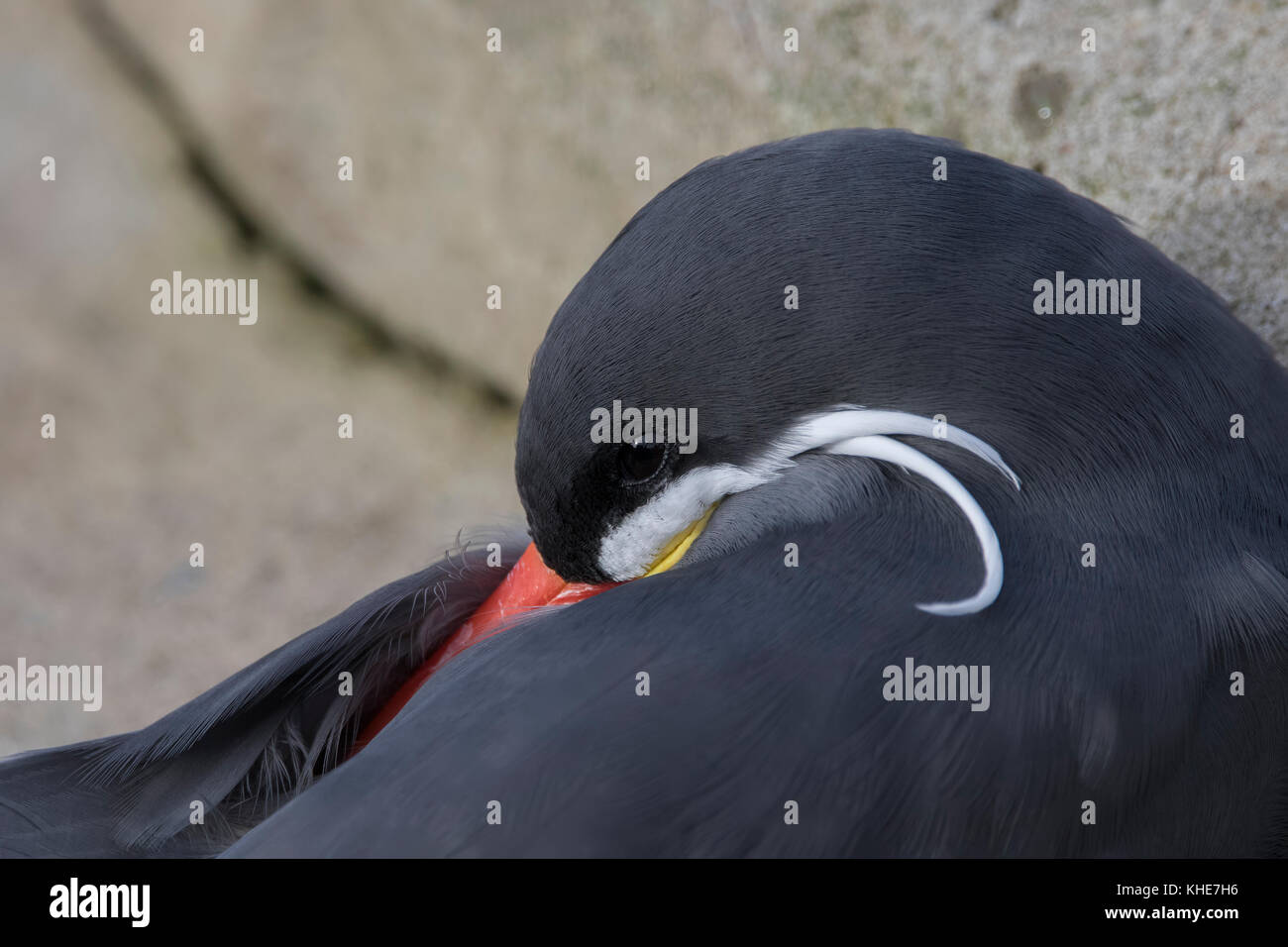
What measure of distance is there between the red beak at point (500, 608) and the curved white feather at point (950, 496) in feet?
1.55

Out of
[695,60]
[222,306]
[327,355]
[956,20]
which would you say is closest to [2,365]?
[222,306]

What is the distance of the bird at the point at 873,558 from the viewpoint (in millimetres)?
1437

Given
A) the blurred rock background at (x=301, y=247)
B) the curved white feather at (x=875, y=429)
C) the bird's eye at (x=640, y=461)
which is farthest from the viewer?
the blurred rock background at (x=301, y=247)

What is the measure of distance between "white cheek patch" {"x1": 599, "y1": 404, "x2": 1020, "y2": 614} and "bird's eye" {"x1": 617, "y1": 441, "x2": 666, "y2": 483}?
0.04 m

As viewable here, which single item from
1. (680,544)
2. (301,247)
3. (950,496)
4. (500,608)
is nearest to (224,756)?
(500,608)

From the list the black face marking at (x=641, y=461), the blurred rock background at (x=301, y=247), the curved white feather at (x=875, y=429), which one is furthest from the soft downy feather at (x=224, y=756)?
the blurred rock background at (x=301, y=247)

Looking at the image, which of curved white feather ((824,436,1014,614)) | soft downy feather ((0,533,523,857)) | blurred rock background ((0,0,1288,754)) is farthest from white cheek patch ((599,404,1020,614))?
blurred rock background ((0,0,1288,754))

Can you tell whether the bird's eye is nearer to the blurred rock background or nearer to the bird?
the bird

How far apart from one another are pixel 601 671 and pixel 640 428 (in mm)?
363

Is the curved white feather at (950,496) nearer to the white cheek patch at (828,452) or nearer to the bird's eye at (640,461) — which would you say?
the white cheek patch at (828,452)

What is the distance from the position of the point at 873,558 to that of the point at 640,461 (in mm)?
374

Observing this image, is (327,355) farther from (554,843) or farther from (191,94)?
(554,843)

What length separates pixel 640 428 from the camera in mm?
1705

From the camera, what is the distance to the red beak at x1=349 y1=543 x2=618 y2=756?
194 centimetres
